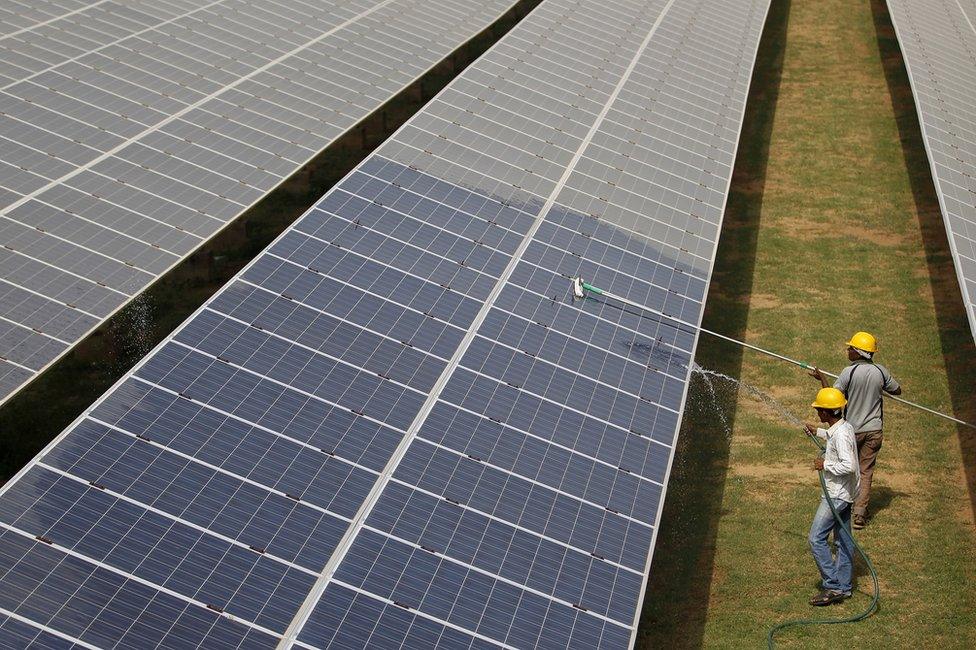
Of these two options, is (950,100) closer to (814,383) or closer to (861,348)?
(814,383)

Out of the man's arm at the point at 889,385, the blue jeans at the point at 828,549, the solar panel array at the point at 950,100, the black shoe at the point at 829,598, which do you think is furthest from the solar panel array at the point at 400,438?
the solar panel array at the point at 950,100

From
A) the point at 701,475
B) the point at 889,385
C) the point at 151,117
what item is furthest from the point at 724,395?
the point at 151,117

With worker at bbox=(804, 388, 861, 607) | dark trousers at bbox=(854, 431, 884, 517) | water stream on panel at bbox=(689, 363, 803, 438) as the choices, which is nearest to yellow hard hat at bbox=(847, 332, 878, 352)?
dark trousers at bbox=(854, 431, 884, 517)

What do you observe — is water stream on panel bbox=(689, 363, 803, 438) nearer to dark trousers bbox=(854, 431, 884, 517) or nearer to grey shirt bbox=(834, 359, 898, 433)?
dark trousers bbox=(854, 431, 884, 517)

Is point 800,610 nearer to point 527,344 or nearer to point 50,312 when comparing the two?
point 527,344

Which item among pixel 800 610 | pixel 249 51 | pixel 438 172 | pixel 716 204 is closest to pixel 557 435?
pixel 800 610

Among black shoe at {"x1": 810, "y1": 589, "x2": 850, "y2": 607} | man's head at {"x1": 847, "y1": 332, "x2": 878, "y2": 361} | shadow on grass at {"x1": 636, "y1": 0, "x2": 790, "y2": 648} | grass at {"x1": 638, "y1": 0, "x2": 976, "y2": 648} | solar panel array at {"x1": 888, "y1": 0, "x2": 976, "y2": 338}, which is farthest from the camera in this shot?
solar panel array at {"x1": 888, "y1": 0, "x2": 976, "y2": 338}
